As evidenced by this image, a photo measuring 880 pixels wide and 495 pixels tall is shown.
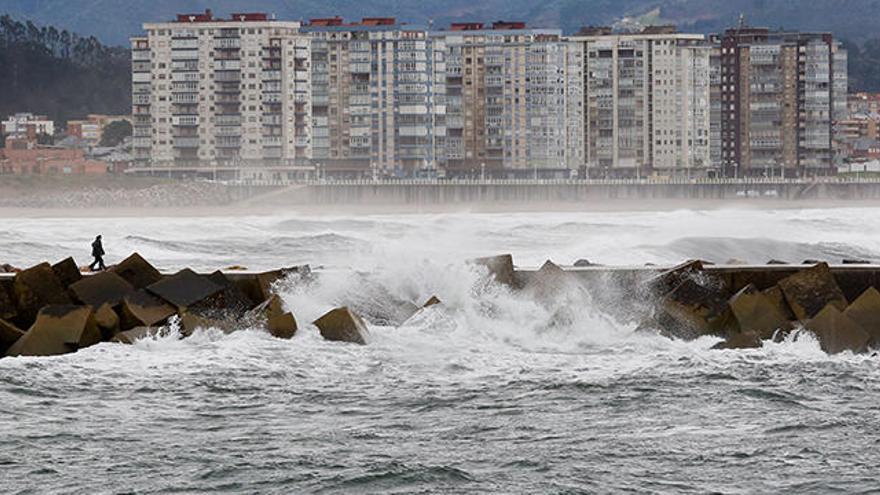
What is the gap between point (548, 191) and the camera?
99.4 meters

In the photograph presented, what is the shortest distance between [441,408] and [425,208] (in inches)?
2992

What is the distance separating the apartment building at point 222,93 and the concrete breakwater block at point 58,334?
99.5 metres

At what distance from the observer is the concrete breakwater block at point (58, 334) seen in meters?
18.4

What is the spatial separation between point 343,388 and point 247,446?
2.55 meters

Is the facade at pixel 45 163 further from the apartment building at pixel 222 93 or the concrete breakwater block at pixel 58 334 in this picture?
the concrete breakwater block at pixel 58 334

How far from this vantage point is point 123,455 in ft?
45.4

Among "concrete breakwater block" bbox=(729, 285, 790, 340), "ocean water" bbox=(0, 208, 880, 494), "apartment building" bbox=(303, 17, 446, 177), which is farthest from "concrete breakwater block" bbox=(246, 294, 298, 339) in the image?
"apartment building" bbox=(303, 17, 446, 177)

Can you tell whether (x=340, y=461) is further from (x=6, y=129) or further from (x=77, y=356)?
(x=6, y=129)

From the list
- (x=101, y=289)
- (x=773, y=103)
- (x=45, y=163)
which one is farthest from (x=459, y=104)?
(x=101, y=289)

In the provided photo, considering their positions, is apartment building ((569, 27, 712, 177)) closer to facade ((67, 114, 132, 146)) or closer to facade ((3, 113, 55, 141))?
facade ((3, 113, 55, 141))

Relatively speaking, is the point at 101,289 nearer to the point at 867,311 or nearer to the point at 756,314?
the point at 756,314

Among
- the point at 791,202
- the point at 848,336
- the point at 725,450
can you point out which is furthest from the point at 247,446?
the point at 791,202

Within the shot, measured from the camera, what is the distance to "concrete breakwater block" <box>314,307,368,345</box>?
19031 mm

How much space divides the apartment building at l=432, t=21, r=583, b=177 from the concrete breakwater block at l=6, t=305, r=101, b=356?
337 feet
